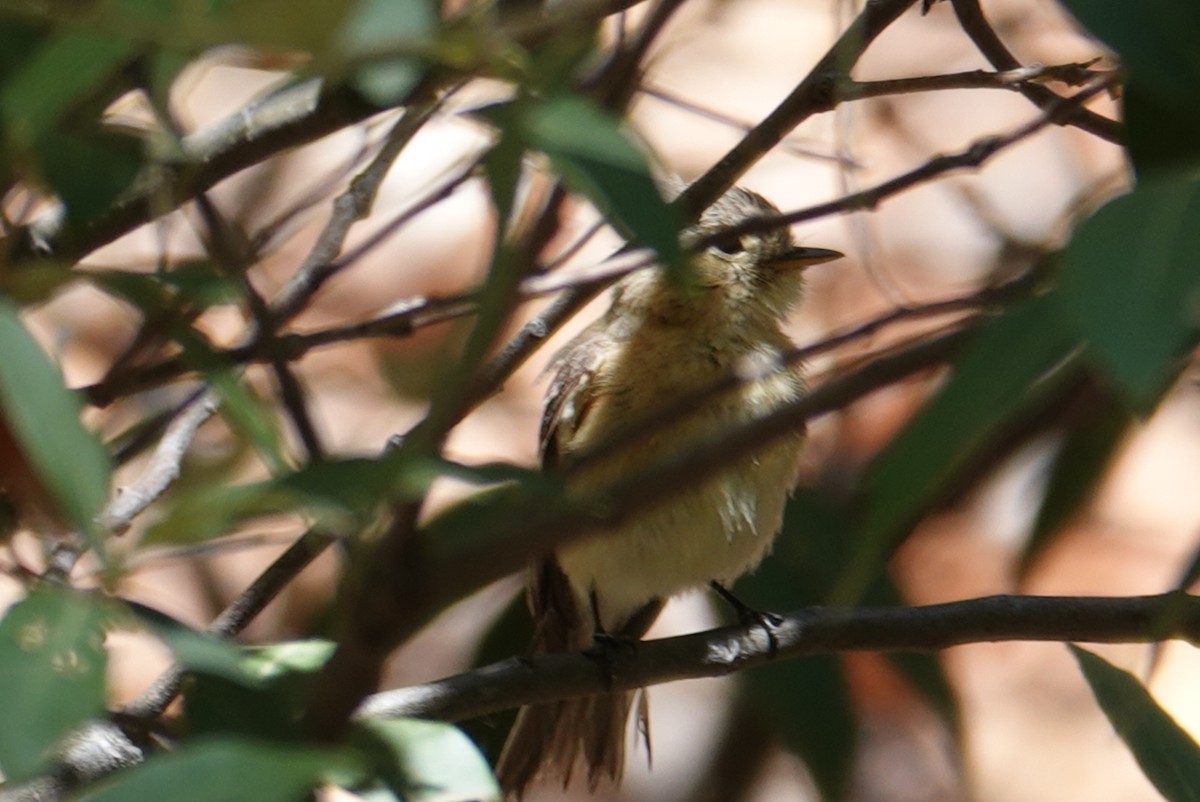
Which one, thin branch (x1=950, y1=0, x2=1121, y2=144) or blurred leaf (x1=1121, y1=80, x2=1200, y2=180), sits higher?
thin branch (x1=950, y1=0, x2=1121, y2=144)

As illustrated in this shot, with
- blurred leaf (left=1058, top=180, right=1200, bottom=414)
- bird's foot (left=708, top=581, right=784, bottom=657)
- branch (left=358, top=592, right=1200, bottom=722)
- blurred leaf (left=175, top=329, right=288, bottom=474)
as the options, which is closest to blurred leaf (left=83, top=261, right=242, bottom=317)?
blurred leaf (left=175, top=329, right=288, bottom=474)

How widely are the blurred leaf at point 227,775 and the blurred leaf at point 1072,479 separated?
2.19 metres

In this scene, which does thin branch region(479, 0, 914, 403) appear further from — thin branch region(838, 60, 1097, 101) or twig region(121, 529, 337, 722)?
twig region(121, 529, 337, 722)

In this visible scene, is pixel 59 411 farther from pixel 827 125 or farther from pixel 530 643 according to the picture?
pixel 827 125

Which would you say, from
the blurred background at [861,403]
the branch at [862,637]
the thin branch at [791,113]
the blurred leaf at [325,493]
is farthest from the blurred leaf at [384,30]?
the blurred background at [861,403]

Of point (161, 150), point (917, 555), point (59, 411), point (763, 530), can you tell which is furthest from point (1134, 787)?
point (59, 411)

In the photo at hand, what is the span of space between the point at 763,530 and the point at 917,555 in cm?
230

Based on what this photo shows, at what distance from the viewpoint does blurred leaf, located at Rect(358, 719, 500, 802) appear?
1.34 m

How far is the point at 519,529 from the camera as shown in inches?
36.7

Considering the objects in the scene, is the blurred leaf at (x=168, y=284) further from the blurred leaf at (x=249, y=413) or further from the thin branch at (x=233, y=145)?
the thin branch at (x=233, y=145)

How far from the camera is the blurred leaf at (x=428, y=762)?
4.41 feet

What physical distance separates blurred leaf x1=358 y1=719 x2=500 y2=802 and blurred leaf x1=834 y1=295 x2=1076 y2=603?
498 mm

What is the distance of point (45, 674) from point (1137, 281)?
0.66 m

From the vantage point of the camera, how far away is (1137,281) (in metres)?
0.88
